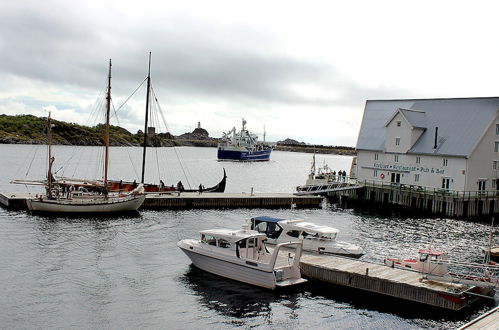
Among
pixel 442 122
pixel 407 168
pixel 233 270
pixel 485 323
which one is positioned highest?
pixel 442 122

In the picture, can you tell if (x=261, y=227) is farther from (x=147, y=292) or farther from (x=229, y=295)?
(x=147, y=292)

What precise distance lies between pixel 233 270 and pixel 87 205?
27.1 metres

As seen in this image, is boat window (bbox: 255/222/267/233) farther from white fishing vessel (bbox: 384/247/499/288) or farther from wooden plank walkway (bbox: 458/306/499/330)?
wooden plank walkway (bbox: 458/306/499/330)

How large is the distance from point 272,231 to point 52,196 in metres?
28.0

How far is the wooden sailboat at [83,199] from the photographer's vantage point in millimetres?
51562

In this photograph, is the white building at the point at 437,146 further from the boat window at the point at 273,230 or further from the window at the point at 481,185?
the boat window at the point at 273,230

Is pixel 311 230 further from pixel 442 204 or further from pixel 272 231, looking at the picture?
pixel 442 204

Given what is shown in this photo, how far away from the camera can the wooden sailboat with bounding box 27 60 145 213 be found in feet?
169

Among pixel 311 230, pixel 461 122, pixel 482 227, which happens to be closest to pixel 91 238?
pixel 311 230

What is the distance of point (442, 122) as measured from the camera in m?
72.4

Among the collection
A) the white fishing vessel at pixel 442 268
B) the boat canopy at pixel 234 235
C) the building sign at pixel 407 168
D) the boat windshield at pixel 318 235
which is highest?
the building sign at pixel 407 168

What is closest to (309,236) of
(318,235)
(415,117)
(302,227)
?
(318,235)

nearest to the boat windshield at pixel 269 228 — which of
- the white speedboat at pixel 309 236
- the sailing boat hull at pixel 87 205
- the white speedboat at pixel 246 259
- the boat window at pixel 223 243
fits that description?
the white speedboat at pixel 309 236

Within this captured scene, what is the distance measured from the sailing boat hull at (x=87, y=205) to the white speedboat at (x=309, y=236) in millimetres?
21743
